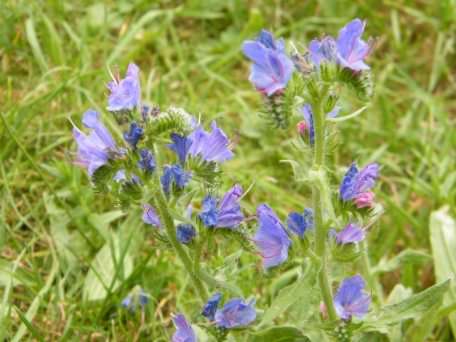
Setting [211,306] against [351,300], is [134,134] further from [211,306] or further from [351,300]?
[351,300]

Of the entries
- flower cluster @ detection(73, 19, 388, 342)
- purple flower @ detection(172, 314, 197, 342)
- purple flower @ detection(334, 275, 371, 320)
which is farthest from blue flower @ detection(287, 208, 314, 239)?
purple flower @ detection(172, 314, 197, 342)

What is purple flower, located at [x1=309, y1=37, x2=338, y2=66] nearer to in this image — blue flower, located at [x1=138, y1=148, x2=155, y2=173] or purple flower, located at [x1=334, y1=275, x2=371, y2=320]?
blue flower, located at [x1=138, y1=148, x2=155, y2=173]

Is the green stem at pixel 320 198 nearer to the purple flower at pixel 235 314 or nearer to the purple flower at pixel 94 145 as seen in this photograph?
the purple flower at pixel 235 314

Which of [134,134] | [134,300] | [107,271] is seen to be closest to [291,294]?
[134,134]

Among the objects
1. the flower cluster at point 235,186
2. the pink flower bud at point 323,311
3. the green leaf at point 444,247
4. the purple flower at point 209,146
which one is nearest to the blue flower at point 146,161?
the flower cluster at point 235,186

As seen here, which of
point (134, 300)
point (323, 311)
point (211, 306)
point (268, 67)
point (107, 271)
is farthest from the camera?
point (107, 271)

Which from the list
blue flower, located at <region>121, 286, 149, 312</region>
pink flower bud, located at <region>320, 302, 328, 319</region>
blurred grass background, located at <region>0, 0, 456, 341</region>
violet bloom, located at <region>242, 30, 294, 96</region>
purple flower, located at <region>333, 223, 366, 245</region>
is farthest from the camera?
blurred grass background, located at <region>0, 0, 456, 341</region>

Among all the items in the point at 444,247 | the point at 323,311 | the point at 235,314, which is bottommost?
the point at 444,247
